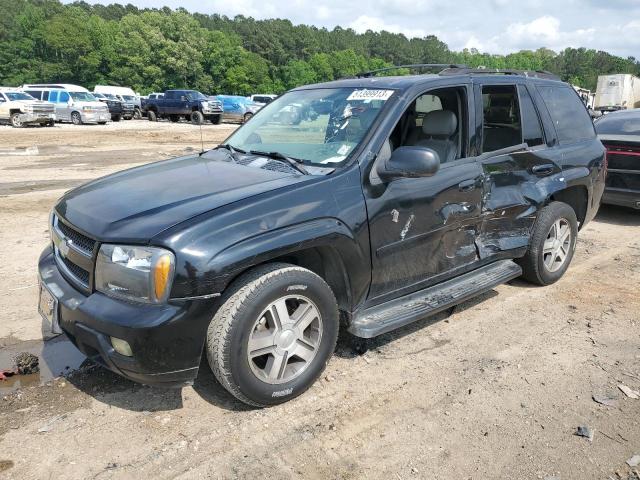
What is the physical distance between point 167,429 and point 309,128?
219 cm

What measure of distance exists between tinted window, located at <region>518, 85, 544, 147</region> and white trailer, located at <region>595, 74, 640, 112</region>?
1727 inches

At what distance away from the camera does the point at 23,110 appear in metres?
25.9

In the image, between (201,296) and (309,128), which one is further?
(309,128)

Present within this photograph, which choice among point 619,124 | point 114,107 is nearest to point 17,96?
point 114,107

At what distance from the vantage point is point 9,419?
3.03 m

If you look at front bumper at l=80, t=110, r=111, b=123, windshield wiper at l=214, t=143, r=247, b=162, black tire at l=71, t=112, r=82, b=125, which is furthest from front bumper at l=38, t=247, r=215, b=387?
black tire at l=71, t=112, r=82, b=125

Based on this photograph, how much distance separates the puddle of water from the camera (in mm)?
3445

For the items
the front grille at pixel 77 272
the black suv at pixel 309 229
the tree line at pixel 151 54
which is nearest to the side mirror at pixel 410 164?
the black suv at pixel 309 229

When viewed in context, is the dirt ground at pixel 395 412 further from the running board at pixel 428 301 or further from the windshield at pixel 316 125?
the windshield at pixel 316 125

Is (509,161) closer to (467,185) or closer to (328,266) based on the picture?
(467,185)

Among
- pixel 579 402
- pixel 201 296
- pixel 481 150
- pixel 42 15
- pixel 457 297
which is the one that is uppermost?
pixel 42 15

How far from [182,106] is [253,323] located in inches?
1249

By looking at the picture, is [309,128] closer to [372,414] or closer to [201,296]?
[201,296]

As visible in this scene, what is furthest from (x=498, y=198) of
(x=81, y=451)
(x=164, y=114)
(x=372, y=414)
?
(x=164, y=114)
